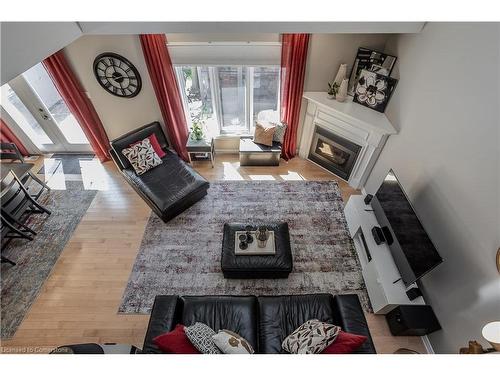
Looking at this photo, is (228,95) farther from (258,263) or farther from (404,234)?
(404,234)

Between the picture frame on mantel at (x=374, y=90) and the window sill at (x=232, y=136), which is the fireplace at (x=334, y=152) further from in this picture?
the window sill at (x=232, y=136)

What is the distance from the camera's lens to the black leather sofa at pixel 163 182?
131 inches

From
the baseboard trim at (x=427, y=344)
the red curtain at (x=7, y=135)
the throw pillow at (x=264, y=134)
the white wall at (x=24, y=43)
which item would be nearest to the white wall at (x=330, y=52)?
the throw pillow at (x=264, y=134)

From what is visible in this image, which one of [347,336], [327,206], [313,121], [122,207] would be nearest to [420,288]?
[347,336]

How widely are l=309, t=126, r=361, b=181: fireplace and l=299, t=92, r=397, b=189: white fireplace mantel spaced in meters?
0.06

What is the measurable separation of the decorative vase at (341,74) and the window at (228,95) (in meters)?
0.87

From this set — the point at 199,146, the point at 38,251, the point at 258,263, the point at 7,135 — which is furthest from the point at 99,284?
the point at 7,135

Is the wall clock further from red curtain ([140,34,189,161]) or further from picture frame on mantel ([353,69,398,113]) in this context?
picture frame on mantel ([353,69,398,113])

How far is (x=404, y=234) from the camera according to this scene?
7.88ft

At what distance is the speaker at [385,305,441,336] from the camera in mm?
2262

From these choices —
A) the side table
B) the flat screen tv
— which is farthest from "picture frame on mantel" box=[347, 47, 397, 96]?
the side table
